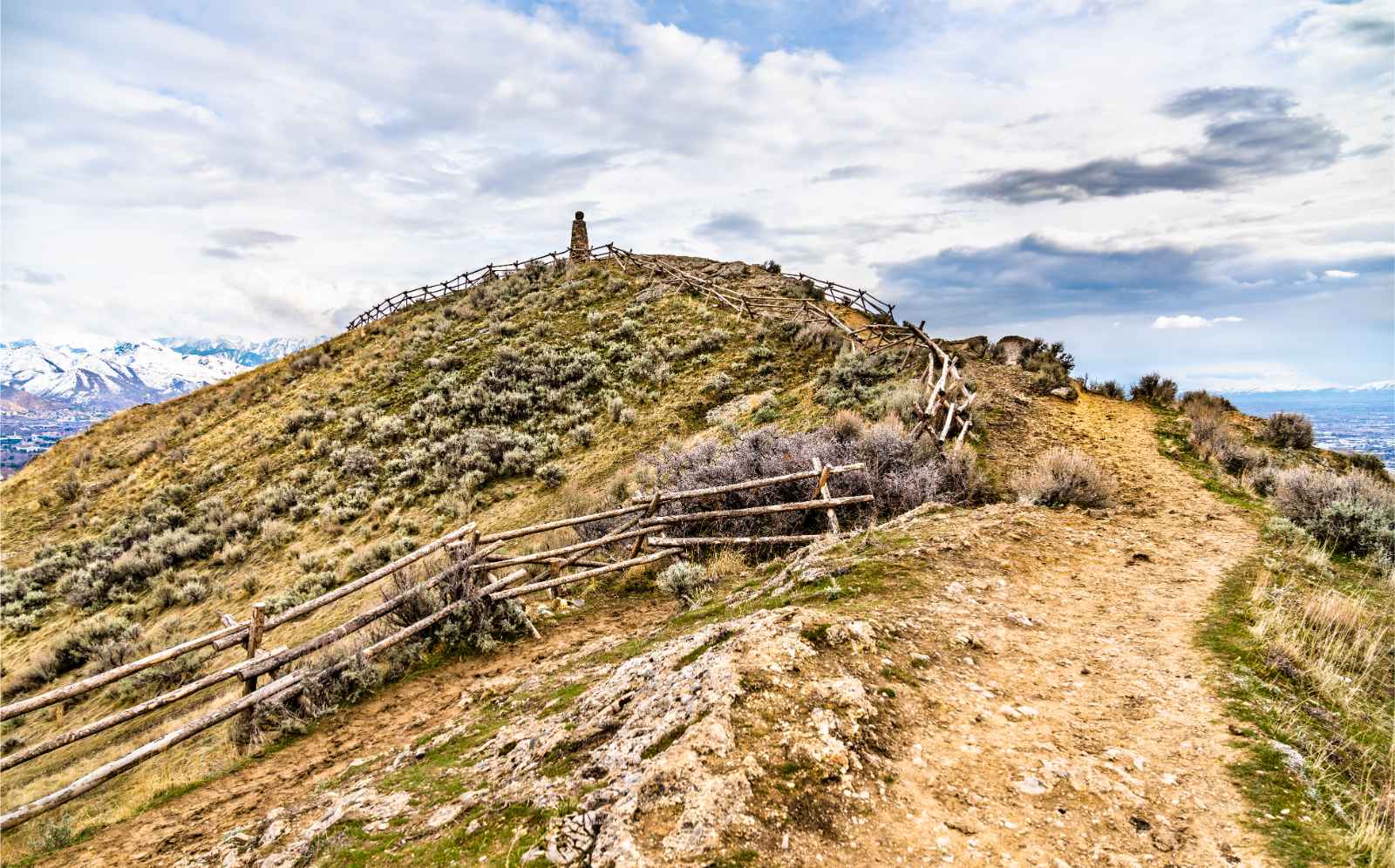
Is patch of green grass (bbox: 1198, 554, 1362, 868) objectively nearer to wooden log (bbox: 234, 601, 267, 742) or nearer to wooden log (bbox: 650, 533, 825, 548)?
wooden log (bbox: 650, 533, 825, 548)

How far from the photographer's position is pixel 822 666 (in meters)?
4.57

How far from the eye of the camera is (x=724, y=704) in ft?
13.1

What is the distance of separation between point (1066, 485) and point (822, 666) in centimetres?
779

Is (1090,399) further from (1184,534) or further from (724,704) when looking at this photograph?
(724,704)

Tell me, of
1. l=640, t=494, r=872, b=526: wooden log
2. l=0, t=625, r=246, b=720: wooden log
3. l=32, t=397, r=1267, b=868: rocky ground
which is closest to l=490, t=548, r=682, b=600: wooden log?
l=640, t=494, r=872, b=526: wooden log

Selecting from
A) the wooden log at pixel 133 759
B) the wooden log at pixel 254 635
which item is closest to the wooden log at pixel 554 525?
the wooden log at pixel 254 635

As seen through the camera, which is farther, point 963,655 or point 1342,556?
point 1342,556

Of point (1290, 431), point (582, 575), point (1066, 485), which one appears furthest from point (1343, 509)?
point (582, 575)

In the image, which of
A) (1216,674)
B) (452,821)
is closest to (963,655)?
(1216,674)

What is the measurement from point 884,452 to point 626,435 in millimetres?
9943

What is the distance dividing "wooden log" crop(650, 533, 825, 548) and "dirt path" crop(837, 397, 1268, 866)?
2194mm

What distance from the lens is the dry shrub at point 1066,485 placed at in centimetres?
1014

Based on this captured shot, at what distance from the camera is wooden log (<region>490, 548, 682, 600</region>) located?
8.95 meters

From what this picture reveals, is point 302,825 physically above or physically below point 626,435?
below
